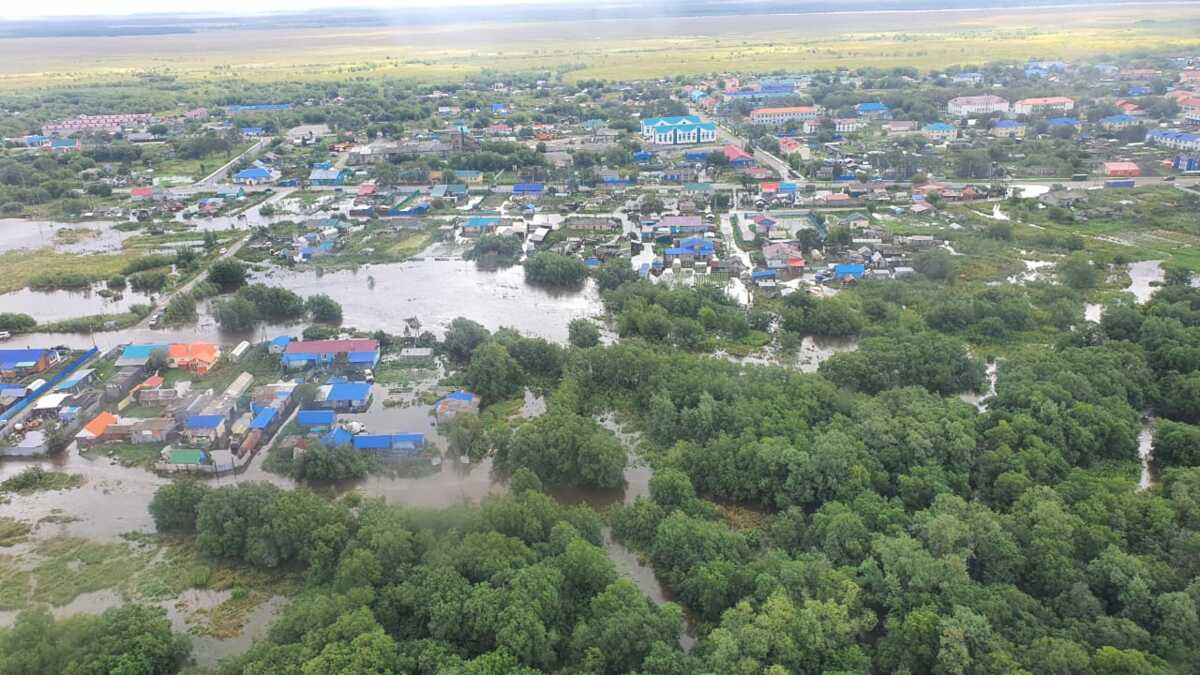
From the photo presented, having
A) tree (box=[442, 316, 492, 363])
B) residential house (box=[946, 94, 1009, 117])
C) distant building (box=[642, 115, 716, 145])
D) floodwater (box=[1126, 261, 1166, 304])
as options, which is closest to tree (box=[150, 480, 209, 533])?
tree (box=[442, 316, 492, 363])

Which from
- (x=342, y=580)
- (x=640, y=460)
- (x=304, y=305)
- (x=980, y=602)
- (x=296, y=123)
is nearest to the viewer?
(x=980, y=602)

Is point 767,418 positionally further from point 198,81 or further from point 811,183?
point 198,81

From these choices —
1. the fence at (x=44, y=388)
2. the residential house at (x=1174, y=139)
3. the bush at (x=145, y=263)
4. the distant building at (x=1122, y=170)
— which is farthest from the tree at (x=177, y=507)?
the residential house at (x=1174, y=139)

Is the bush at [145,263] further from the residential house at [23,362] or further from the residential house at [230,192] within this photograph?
the residential house at [230,192]

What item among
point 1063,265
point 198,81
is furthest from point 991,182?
point 198,81

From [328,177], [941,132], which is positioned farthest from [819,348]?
[941,132]

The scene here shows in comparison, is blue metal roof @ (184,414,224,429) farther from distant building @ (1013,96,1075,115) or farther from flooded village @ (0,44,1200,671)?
distant building @ (1013,96,1075,115)

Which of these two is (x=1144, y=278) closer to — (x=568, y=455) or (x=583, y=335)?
(x=583, y=335)
